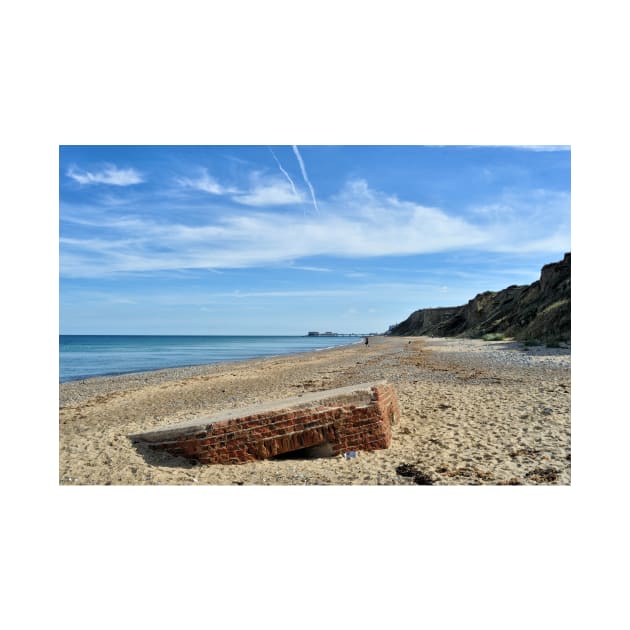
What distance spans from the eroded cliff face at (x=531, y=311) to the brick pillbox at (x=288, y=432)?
21147 mm

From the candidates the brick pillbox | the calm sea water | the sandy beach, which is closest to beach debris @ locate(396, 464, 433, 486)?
the sandy beach

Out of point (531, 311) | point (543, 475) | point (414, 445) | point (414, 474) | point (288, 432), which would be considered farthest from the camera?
point (531, 311)

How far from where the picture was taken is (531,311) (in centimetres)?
3734

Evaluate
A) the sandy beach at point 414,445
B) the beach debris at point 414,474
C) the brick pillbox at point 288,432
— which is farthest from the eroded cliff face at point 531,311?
the beach debris at point 414,474

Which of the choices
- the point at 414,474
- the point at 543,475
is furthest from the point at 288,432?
the point at 543,475

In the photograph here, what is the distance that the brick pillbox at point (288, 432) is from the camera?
17.9 ft

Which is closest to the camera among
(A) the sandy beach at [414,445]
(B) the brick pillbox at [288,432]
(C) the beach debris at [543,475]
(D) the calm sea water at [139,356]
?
(C) the beach debris at [543,475]

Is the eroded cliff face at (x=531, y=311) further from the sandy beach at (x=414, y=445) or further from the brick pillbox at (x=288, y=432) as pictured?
the brick pillbox at (x=288, y=432)

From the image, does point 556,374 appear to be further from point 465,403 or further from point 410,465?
point 410,465

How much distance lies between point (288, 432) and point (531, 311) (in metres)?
36.7

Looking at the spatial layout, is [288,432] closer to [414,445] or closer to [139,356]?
Result: [414,445]

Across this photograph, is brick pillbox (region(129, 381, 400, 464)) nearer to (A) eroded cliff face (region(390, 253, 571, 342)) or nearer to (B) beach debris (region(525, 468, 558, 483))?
(B) beach debris (region(525, 468, 558, 483))

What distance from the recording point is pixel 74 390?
1577 cm

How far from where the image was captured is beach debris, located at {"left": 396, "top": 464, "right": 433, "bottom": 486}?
15.9 feet
